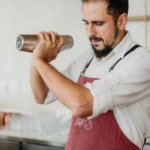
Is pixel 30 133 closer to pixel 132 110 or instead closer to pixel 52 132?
pixel 52 132

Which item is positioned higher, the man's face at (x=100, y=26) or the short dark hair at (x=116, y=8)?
the short dark hair at (x=116, y=8)

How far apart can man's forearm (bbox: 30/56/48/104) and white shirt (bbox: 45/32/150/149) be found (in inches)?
10.4

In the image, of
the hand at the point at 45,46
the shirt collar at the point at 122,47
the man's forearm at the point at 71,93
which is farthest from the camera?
the shirt collar at the point at 122,47

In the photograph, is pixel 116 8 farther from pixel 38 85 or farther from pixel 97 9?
pixel 38 85

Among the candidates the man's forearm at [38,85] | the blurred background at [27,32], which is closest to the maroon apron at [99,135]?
the man's forearm at [38,85]

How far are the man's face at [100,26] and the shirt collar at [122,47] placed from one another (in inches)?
1.3

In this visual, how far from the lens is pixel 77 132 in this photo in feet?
3.23

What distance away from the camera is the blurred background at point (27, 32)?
6.49 ft

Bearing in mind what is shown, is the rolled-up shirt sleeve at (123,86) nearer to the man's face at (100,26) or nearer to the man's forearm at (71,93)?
the man's forearm at (71,93)

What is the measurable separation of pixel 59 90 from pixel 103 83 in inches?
6.1

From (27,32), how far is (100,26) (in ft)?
4.58

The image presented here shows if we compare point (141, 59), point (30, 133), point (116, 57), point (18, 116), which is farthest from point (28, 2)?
point (141, 59)

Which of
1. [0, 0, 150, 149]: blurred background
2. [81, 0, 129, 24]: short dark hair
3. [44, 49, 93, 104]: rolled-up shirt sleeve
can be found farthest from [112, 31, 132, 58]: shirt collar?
[0, 0, 150, 149]: blurred background

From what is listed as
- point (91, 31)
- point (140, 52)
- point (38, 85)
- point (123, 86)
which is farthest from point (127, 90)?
point (38, 85)
